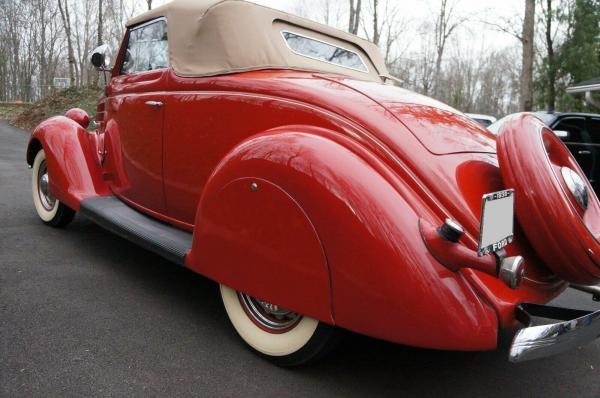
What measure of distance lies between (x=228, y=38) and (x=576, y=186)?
195 centimetres

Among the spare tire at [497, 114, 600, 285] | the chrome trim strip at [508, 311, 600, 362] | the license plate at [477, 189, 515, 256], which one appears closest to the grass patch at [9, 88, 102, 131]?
the spare tire at [497, 114, 600, 285]

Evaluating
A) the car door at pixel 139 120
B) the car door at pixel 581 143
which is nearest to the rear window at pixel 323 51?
the car door at pixel 139 120

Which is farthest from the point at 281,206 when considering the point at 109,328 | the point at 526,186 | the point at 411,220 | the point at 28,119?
the point at 28,119

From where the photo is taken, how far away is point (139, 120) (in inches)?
123

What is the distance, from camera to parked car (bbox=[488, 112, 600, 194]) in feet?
21.0

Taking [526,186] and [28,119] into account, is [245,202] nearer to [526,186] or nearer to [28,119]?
[526,186]

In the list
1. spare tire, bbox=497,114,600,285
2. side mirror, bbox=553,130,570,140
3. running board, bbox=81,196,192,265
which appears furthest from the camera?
side mirror, bbox=553,130,570,140

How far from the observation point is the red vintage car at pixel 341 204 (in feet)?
5.30

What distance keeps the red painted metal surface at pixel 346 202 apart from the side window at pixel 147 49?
728 millimetres

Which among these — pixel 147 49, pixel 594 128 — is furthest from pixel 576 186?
pixel 594 128

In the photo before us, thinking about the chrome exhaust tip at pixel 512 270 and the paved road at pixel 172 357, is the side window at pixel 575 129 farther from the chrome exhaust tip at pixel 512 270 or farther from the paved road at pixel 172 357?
the chrome exhaust tip at pixel 512 270

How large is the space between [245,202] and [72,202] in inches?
75.4

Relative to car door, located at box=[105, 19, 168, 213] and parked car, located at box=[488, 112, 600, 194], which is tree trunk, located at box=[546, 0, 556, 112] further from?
car door, located at box=[105, 19, 168, 213]

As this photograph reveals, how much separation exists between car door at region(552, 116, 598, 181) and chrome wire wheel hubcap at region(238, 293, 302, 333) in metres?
5.80
